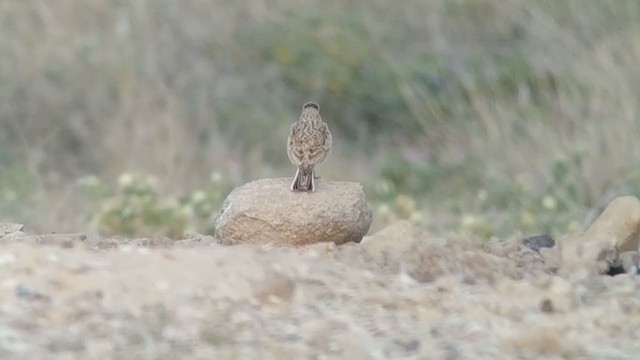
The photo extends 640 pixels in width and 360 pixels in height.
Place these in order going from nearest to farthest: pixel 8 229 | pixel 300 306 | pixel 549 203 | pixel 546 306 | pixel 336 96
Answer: pixel 300 306, pixel 546 306, pixel 8 229, pixel 549 203, pixel 336 96

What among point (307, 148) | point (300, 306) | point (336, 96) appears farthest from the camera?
point (336, 96)

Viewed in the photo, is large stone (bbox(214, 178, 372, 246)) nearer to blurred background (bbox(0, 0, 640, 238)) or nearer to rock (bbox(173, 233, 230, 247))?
rock (bbox(173, 233, 230, 247))

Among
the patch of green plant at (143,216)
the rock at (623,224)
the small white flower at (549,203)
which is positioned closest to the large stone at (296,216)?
the rock at (623,224)

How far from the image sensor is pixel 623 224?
502 centimetres

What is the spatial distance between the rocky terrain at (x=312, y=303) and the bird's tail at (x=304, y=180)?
0.79 ft

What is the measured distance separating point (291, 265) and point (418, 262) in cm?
48

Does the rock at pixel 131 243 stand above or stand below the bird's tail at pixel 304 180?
below

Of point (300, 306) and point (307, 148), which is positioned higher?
point (307, 148)

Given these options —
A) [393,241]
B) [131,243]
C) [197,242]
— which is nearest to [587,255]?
[393,241]

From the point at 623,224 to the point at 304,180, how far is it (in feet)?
4.35

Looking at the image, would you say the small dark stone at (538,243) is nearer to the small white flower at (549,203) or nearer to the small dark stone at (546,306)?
the small dark stone at (546,306)

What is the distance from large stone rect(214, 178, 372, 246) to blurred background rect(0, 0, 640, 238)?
3.76 metres

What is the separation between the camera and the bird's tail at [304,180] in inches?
176

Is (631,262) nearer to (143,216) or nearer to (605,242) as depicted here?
(605,242)
